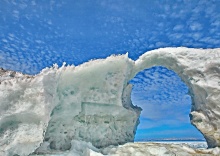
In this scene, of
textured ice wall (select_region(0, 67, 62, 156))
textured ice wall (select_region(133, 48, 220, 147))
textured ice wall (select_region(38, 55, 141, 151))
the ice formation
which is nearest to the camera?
textured ice wall (select_region(0, 67, 62, 156))

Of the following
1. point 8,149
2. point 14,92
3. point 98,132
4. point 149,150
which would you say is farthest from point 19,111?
point 149,150

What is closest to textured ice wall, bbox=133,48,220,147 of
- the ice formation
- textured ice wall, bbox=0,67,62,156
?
the ice formation

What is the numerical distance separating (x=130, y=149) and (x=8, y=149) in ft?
12.0

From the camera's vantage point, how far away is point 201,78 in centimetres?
962

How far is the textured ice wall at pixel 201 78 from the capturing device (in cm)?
921

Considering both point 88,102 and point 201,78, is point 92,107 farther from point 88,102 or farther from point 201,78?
point 201,78

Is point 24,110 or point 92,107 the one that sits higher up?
point 92,107

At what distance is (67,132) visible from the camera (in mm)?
8508

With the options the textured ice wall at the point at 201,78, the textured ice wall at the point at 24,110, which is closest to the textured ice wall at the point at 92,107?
the textured ice wall at the point at 24,110

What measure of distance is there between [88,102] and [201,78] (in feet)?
14.5

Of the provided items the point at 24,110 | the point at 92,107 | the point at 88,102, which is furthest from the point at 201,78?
the point at 24,110

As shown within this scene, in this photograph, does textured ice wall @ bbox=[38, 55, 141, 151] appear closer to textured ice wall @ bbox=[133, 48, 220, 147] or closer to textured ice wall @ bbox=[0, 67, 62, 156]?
textured ice wall @ bbox=[0, 67, 62, 156]

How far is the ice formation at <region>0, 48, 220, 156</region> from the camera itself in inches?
259

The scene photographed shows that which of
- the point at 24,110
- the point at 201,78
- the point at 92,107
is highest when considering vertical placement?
the point at 201,78
